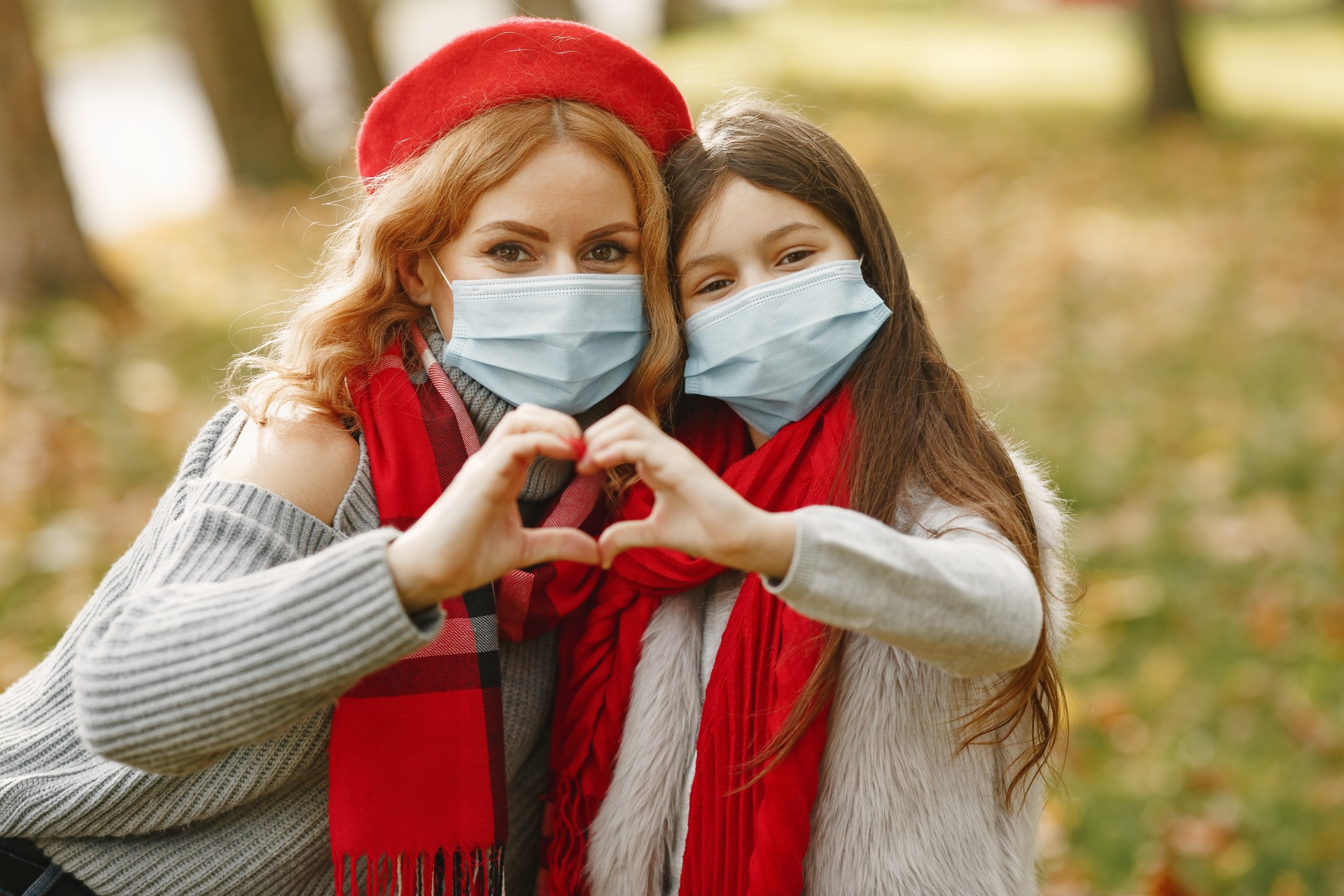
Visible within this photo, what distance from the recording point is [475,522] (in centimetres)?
182

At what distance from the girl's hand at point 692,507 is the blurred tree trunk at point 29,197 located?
7.32m

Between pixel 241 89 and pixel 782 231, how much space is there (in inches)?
398

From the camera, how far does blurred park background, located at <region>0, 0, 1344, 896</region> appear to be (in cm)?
420

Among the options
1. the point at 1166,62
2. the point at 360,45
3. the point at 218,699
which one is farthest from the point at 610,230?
A: the point at 1166,62

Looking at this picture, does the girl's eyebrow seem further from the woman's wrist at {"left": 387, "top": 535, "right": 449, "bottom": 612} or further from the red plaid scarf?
the woman's wrist at {"left": 387, "top": 535, "right": 449, "bottom": 612}

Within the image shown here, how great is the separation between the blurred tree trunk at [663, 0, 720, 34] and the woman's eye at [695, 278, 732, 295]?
1788 cm

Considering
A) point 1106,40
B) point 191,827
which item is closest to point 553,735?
point 191,827

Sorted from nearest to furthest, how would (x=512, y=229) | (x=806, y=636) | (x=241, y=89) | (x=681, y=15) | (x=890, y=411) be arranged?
(x=806, y=636) < (x=890, y=411) < (x=512, y=229) < (x=241, y=89) < (x=681, y=15)

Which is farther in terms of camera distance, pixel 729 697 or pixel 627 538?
pixel 729 697

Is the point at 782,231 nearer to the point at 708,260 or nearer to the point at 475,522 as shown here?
the point at 708,260

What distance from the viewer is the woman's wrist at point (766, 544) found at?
1816 mm

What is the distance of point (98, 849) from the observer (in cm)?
227

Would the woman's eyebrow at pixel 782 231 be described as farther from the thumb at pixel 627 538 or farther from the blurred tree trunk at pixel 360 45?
the blurred tree trunk at pixel 360 45

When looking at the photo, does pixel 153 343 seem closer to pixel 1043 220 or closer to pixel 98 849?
pixel 98 849
